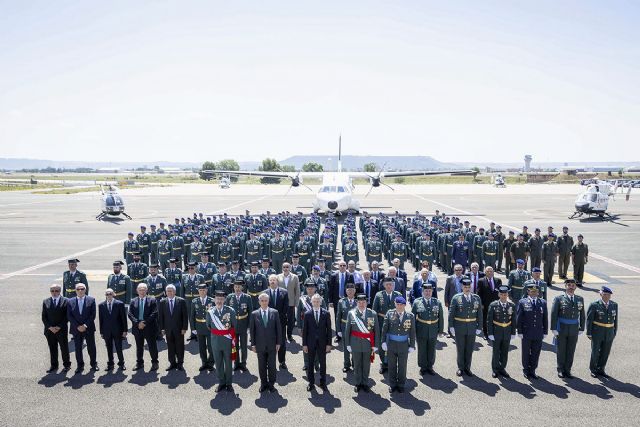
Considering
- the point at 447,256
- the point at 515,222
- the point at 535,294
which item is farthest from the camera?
the point at 515,222

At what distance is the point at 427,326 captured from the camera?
7.75 meters

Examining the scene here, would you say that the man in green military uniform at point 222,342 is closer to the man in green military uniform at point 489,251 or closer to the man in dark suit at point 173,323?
the man in dark suit at point 173,323

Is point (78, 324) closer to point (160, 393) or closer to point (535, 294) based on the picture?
point (160, 393)

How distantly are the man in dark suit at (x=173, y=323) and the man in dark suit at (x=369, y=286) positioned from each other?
360cm

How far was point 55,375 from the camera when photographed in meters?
7.83

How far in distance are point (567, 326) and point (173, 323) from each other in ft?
22.6

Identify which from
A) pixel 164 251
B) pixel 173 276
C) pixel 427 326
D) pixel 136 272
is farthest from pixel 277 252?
pixel 427 326

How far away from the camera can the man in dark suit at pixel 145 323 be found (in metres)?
8.08

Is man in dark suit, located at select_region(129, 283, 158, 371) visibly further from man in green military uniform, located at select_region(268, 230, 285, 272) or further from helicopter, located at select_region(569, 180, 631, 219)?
helicopter, located at select_region(569, 180, 631, 219)

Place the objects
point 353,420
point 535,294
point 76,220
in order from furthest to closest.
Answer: point 76,220
point 535,294
point 353,420

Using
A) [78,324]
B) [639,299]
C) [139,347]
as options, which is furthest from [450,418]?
[639,299]

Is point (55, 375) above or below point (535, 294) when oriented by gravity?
below

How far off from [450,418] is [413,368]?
178cm

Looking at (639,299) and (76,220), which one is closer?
(639,299)
